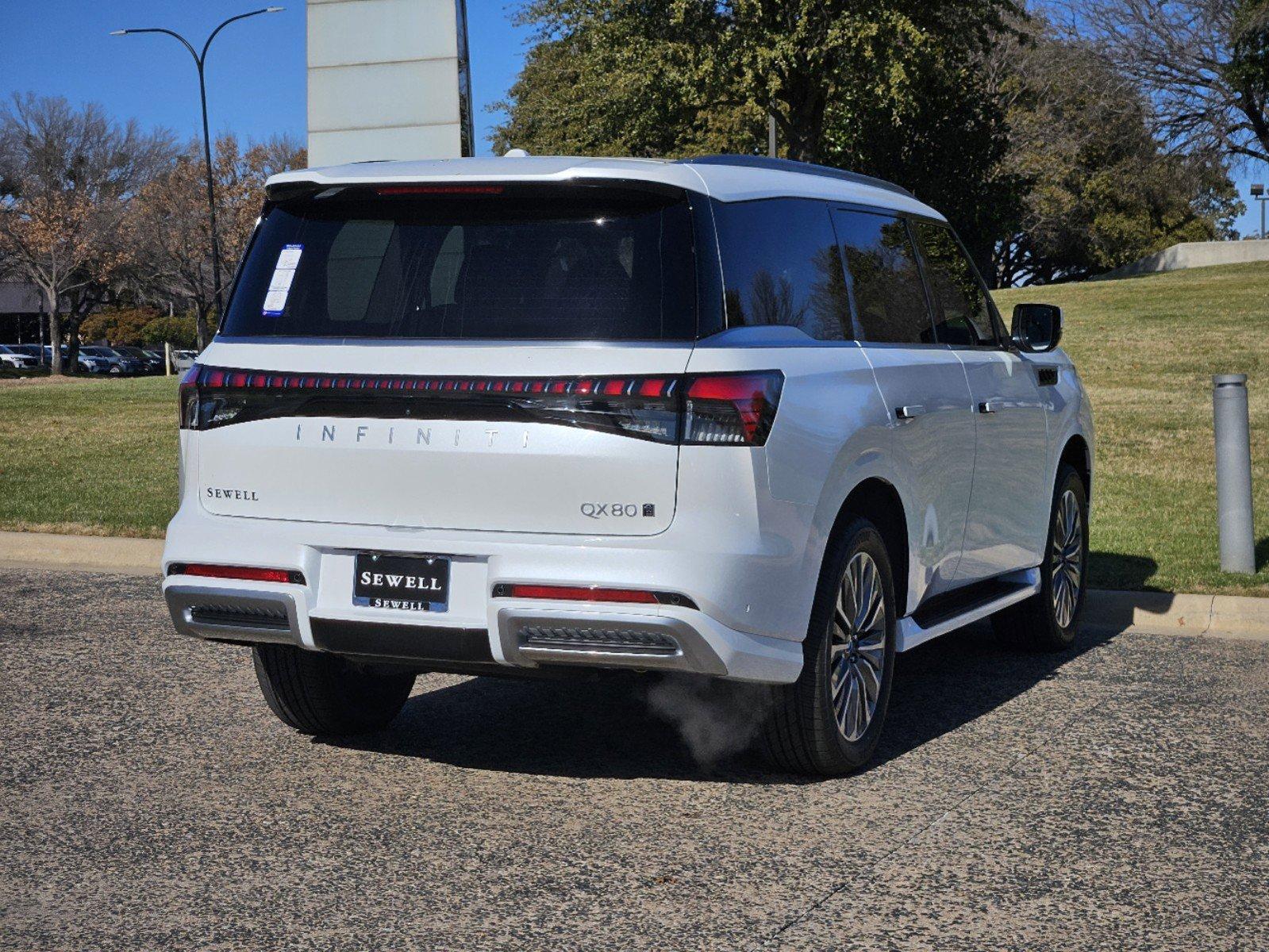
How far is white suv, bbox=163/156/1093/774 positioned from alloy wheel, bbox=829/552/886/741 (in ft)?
0.04

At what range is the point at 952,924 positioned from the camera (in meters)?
4.02

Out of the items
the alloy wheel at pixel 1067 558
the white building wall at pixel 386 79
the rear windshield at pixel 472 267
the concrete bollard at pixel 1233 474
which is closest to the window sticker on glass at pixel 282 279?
the rear windshield at pixel 472 267

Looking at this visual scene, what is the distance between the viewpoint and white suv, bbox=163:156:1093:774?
4.60 metres

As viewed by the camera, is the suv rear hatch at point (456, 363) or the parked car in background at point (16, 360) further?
the parked car in background at point (16, 360)

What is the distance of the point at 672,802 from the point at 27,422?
21359 mm

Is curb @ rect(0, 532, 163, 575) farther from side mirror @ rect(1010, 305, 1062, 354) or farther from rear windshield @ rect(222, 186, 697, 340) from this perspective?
side mirror @ rect(1010, 305, 1062, 354)

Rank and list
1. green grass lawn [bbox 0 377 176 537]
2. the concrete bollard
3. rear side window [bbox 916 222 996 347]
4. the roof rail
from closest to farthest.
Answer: the roof rail < rear side window [bbox 916 222 996 347] < the concrete bollard < green grass lawn [bbox 0 377 176 537]

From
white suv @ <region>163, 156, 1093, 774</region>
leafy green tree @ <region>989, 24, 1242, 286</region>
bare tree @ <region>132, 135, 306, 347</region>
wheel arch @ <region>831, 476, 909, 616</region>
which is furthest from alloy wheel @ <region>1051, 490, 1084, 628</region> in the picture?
bare tree @ <region>132, 135, 306, 347</region>

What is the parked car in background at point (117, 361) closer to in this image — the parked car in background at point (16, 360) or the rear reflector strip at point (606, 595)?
the parked car in background at point (16, 360)

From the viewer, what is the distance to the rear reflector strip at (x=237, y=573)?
4.91m

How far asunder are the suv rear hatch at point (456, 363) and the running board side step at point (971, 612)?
5.37 feet

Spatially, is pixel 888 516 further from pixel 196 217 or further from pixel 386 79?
pixel 196 217

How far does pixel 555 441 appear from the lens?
4617 mm

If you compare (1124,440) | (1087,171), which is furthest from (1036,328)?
(1087,171)
